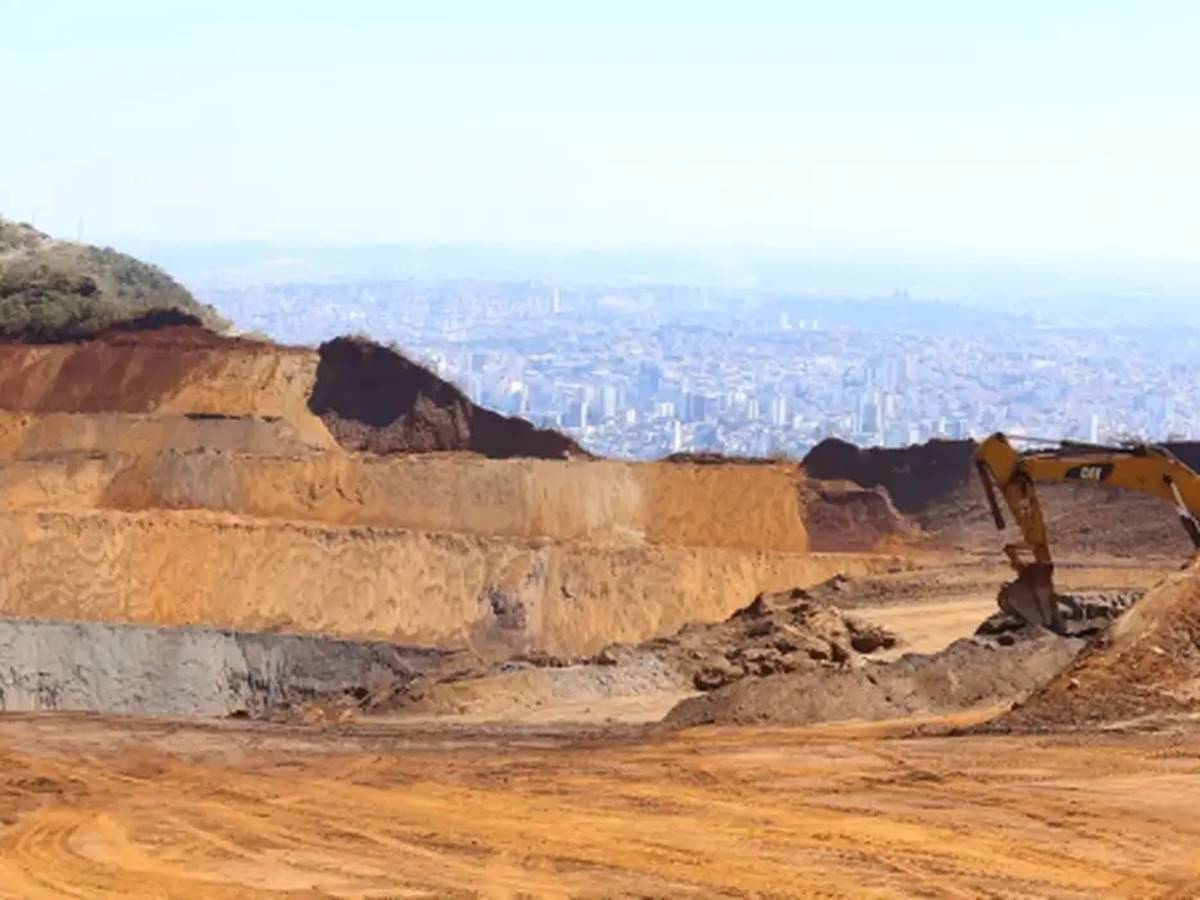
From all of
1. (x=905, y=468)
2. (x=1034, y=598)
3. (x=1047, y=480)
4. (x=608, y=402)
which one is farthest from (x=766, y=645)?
(x=608, y=402)

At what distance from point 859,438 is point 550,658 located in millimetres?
56980

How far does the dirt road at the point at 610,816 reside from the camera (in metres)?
11.5

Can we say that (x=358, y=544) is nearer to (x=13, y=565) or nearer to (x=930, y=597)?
(x=13, y=565)

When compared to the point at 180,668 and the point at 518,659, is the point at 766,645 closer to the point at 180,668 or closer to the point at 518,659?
the point at 518,659

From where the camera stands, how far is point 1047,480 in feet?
65.1

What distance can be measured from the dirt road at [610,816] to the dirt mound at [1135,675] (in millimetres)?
832

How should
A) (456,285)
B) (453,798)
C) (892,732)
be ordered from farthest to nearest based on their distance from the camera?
1. (456,285)
2. (892,732)
3. (453,798)

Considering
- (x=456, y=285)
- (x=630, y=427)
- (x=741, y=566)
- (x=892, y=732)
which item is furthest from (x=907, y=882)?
(x=456, y=285)

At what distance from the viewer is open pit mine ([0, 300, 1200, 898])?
12.4m

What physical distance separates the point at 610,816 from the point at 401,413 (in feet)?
99.6

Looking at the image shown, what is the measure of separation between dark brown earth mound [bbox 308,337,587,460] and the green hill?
21.6 feet

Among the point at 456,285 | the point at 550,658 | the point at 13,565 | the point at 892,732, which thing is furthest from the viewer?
the point at 456,285

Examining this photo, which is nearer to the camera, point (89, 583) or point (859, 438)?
point (89, 583)

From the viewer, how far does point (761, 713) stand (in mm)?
17969
